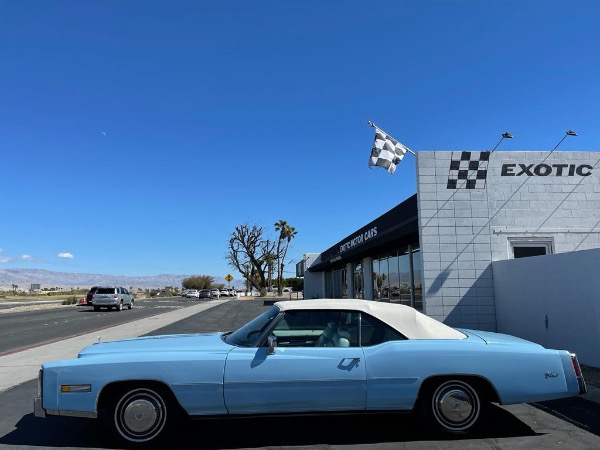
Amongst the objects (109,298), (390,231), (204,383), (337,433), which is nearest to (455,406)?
(337,433)

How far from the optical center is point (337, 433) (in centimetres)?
504

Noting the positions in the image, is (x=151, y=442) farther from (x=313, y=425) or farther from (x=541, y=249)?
(x=541, y=249)

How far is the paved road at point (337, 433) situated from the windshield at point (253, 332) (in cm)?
92

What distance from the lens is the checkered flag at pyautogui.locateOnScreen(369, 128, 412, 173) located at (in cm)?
1283

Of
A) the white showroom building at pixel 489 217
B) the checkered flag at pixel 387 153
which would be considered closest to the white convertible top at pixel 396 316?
the white showroom building at pixel 489 217

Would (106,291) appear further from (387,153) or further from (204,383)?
(204,383)

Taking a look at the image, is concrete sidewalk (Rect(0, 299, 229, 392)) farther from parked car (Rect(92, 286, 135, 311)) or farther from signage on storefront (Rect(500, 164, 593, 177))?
parked car (Rect(92, 286, 135, 311))

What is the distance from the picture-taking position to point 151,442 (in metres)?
4.62

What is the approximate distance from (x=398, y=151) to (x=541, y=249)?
427 cm

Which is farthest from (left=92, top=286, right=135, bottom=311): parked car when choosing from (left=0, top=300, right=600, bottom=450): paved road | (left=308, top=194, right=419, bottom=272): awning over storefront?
(left=0, top=300, right=600, bottom=450): paved road

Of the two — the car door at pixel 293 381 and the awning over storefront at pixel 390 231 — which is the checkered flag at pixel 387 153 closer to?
the awning over storefront at pixel 390 231

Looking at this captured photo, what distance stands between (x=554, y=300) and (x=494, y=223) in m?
3.00

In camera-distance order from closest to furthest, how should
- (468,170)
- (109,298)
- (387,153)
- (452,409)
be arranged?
(452,409)
(468,170)
(387,153)
(109,298)

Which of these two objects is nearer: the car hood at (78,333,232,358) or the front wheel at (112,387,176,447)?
the front wheel at (112,387,176,447)
